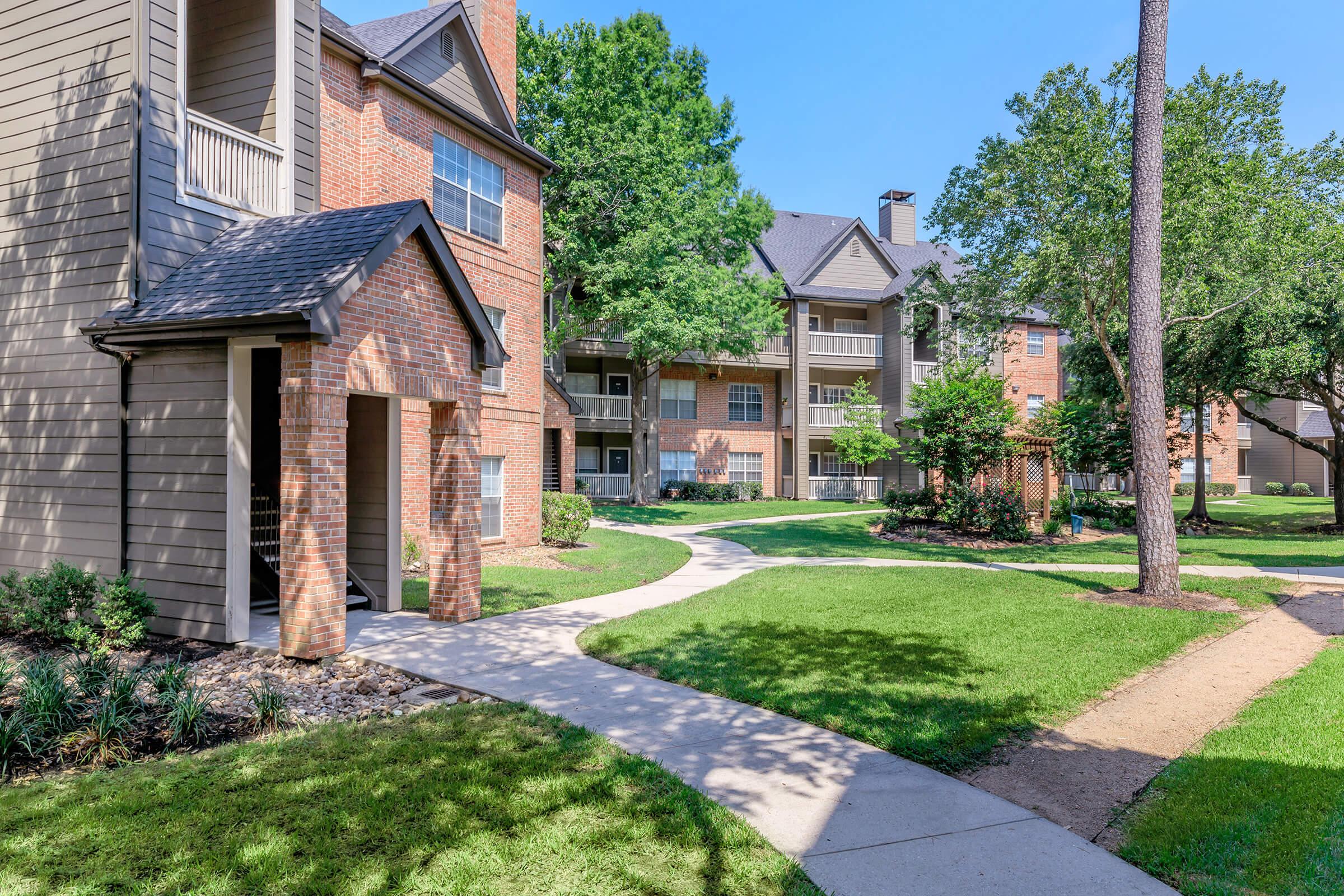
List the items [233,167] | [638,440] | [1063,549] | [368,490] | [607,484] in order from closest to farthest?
1. [233,167]
2. [368,490]
3. [1063,549]
4. [638,440]
5. [607,484]

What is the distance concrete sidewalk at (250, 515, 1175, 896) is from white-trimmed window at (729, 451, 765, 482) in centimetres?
2490

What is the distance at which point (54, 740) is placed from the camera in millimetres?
4559

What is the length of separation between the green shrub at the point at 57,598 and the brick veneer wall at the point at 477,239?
521 centimetres

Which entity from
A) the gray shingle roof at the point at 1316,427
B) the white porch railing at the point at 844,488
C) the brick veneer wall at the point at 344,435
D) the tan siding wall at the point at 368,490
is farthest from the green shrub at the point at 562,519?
the gray shingle roof at the point at 1316,427

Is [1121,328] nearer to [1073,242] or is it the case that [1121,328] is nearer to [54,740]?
[1073,242]

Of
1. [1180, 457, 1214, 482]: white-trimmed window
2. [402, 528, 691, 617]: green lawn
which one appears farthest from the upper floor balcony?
[1180, 457, 1214, 482]: white-trimmed window

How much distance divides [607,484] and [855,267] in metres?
14.2

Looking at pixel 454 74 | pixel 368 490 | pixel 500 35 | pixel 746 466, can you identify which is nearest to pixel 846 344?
pixel 746 466

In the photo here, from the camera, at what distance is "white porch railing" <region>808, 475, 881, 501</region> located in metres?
32.2

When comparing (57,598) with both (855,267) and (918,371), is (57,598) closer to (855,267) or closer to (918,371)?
(918,371)

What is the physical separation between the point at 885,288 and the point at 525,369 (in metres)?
21.1

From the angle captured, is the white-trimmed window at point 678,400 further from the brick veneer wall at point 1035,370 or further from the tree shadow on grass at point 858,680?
the tree shadow on grass at point 858,680

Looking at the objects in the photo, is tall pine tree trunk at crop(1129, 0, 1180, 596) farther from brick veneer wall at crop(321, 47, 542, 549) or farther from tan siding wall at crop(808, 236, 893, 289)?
tan siding wall at crop(808, 236, 893, 289)

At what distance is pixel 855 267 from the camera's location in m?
32.4
